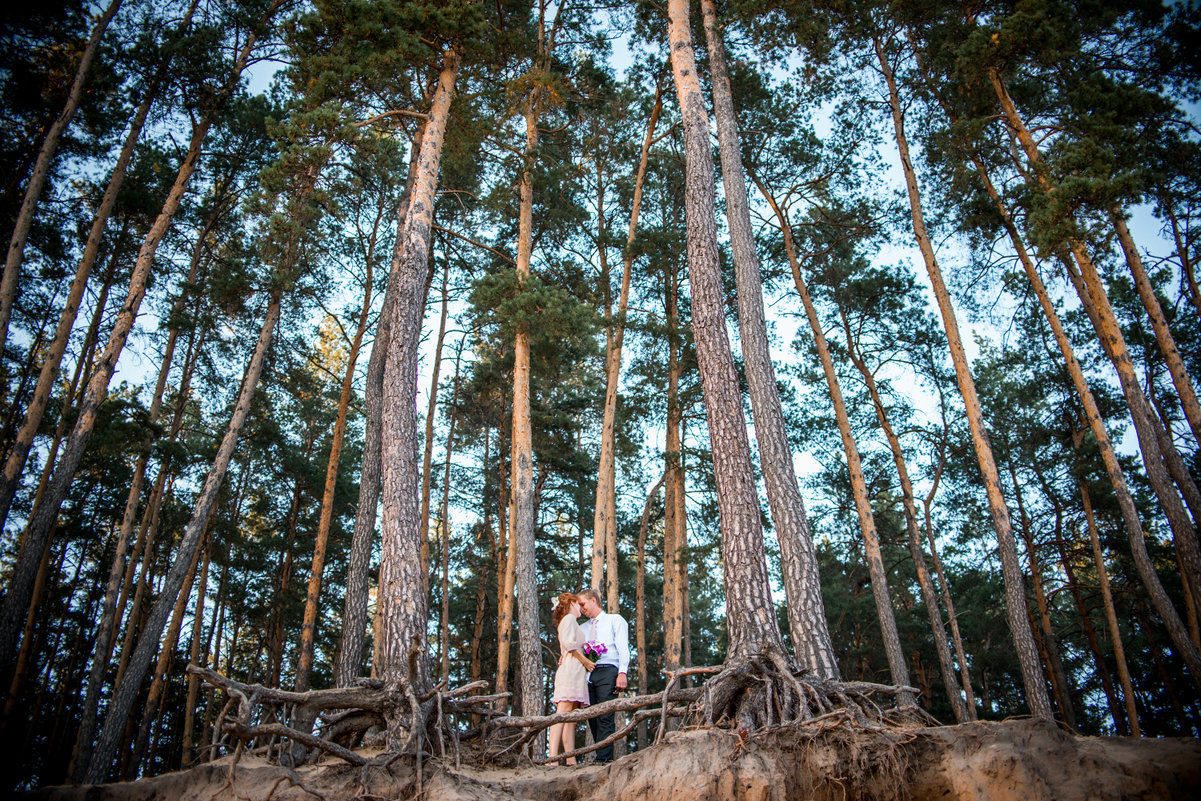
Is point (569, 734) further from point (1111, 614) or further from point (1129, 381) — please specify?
point (1111, 614)

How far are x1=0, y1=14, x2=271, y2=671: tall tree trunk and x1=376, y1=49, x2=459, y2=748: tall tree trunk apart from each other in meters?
Result: 5.77

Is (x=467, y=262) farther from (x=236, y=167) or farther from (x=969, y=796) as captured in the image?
(x=969, y=796)

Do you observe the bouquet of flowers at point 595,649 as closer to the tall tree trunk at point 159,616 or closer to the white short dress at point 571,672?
the white short dress at point 571,672

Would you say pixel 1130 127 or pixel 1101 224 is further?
pixel 1130 127

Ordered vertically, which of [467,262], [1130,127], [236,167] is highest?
[236,167]

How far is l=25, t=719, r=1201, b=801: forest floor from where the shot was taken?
2961 millimetres

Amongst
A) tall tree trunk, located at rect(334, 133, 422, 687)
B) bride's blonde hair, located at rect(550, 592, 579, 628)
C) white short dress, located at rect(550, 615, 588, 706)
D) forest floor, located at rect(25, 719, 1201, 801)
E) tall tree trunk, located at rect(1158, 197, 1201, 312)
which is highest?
tall tree trunk, located at rect(1158, 197, 1201, 312)

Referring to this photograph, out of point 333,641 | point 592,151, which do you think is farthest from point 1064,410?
point 333,641

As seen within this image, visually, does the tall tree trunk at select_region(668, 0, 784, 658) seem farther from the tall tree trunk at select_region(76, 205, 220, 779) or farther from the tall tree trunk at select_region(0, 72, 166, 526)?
the tall tree trunk at select_region(76, 205, 220, 779)

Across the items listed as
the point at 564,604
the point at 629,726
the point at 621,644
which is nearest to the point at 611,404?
the point at 564,604

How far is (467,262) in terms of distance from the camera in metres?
14.5

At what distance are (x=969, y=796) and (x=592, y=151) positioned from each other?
1340 cm

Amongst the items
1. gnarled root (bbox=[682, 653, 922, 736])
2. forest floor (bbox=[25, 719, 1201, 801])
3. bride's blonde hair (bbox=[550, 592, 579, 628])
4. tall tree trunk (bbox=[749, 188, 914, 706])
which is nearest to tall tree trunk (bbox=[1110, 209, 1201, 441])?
tall tree trunk (bbox=[749, 188, 914, 706])

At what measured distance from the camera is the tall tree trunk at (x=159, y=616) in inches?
341
